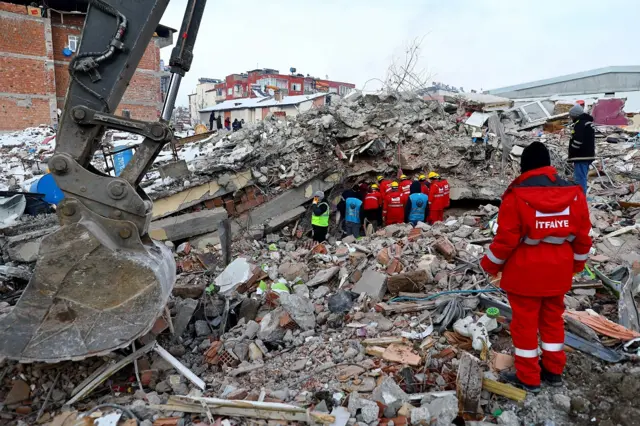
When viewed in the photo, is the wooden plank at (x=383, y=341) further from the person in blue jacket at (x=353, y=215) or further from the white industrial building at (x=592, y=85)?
the white industrial building at (x=592, y=85)

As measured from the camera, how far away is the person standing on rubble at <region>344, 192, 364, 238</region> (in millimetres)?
8602

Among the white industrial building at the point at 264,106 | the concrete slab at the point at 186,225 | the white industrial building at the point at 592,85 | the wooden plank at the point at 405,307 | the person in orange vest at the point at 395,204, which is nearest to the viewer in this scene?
the wooden plank at the point at 405,307

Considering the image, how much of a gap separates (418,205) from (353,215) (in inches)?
54.2

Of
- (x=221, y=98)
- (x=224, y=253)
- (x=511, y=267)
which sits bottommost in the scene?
(x=224, y=253)

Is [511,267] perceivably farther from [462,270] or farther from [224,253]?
[224,253]

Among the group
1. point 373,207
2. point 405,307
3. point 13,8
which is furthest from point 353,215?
point 13,8

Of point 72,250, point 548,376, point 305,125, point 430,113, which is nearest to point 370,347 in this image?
point 548,376

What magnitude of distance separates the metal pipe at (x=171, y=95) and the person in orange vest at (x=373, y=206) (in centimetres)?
574

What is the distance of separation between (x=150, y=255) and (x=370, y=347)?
199 cm

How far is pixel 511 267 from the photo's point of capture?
2889 millimetres

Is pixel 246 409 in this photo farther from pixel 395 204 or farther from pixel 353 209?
pixel 395 204

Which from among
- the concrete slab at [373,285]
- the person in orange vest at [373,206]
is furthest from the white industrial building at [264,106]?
the concrete slab at [373,285]

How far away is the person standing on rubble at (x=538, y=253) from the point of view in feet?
8.99

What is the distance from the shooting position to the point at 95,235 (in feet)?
9.38
